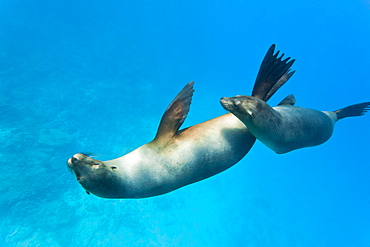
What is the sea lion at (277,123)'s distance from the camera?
8.03ft

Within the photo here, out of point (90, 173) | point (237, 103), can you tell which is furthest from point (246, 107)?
point (90, 173)

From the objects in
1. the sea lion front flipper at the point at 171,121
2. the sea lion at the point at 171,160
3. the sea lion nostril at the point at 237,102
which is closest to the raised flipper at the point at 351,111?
the sea lion at the point at 171,160

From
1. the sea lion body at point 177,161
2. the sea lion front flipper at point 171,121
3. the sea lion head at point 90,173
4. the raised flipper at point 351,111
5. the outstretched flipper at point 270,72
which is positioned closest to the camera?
the sea lion head at point 90,173

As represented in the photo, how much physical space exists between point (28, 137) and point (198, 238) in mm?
13125

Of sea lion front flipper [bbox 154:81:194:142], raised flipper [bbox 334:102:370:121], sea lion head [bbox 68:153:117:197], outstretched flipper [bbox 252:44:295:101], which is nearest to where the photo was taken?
sea lion head [bbox 68:153:117:197]

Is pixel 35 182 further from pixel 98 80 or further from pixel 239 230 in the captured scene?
pixel 239 230

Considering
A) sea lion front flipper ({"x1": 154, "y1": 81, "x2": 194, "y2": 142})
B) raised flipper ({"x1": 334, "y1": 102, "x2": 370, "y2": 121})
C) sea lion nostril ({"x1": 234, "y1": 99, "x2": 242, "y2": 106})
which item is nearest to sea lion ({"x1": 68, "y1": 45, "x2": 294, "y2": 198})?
sea lion front flipper ({"x1": 154, "y1": 81, "x2": 194, "y2": 142})

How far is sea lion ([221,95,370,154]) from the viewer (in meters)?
2.45

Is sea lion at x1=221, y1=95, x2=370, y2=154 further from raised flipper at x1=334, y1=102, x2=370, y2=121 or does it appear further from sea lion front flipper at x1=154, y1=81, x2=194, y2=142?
raised flipper at x1=334, y1=102, x2=370, y2=121

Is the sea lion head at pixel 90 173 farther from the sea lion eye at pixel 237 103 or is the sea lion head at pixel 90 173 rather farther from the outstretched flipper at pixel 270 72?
Result: the outstretched flipper at pixel 270 72

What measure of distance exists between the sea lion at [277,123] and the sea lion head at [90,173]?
1.35 metres

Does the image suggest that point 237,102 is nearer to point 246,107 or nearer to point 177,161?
point 246,107

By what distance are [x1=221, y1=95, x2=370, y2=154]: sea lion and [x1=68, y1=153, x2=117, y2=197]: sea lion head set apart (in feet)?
4.42

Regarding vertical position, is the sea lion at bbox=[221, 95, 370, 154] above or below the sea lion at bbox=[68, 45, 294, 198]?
above
